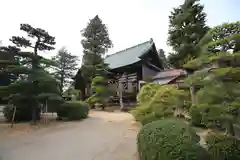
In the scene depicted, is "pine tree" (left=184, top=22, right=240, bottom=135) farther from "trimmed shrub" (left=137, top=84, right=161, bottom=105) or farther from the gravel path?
"trimmed shrub" (left=137, top=84, right=161, bottom=105)

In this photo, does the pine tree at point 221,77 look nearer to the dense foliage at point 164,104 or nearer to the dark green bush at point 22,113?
the dense foliage at point 164,104

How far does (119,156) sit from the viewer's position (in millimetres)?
4496

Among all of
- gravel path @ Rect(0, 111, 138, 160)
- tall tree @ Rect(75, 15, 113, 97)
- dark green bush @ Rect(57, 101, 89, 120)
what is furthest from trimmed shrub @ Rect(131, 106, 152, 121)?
tall tree @ Rect(75, 15, 113, 97)

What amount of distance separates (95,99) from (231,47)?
11.2 m

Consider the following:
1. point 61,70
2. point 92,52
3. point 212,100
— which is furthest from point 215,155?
point 61,70

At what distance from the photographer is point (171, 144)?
9.53ft

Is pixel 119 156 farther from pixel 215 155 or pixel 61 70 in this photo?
pixel 61 70

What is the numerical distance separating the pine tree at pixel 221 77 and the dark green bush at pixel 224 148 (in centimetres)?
30

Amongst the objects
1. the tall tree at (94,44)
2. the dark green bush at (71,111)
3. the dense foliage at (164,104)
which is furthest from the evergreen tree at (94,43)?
the dense foliage at (164,104)

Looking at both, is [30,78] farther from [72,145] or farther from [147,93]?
[147,93]

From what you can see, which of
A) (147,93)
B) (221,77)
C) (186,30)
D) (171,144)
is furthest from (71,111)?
(186,30)

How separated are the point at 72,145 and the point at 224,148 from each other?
391cm

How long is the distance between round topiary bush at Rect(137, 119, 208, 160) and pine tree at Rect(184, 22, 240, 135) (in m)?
0.69

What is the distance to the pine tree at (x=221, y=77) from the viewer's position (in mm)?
3359
